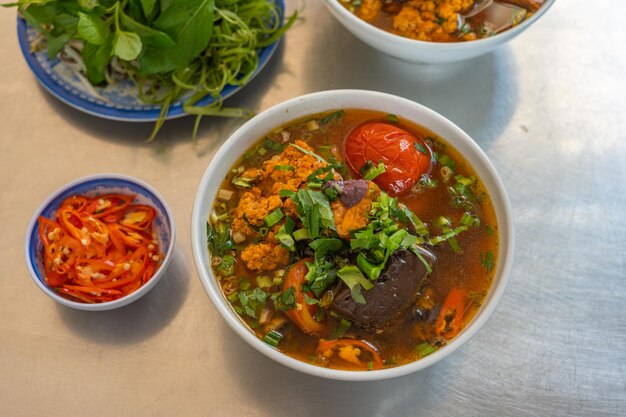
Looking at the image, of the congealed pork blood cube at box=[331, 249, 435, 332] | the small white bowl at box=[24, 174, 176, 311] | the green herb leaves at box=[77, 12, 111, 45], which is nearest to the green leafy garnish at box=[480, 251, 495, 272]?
the congealed pork blood cube at box=[331, 249, 435, 332]

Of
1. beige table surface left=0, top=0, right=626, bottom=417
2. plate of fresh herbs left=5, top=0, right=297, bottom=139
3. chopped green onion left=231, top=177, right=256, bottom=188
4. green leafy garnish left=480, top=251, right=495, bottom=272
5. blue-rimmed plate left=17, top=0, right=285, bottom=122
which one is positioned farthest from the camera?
blue-rimmed plate left=17, top=0, right=285, bottom=122

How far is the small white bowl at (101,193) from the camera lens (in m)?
2.10

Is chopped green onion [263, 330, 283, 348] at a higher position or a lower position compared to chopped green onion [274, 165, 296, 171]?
lower

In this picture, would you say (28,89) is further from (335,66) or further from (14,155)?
(335,66)

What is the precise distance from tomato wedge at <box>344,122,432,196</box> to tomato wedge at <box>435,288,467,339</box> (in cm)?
40

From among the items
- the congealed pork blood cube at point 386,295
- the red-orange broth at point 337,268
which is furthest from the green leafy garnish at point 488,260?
the congealed pork blood cube at point 386,295

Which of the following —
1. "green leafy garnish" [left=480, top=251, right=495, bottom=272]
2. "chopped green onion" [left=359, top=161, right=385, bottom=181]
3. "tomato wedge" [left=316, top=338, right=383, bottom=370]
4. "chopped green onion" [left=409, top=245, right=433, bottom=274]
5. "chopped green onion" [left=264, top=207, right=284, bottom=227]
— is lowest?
"tomato wedge" [left=316, top=338, right=383, bottom=370]

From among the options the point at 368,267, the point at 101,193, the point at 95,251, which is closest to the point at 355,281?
the point at 368,267

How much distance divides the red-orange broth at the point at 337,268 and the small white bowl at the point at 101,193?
1.08 ft

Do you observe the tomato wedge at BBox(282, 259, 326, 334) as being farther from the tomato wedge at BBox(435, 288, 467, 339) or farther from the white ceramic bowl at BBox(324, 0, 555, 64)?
the white ceramic bowl at BBox(324, 0, 555, 64)

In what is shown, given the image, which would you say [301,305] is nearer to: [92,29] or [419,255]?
[419,255]

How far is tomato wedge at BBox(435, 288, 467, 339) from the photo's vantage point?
183 cm

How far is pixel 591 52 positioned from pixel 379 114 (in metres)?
1.53

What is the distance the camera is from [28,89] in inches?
111
